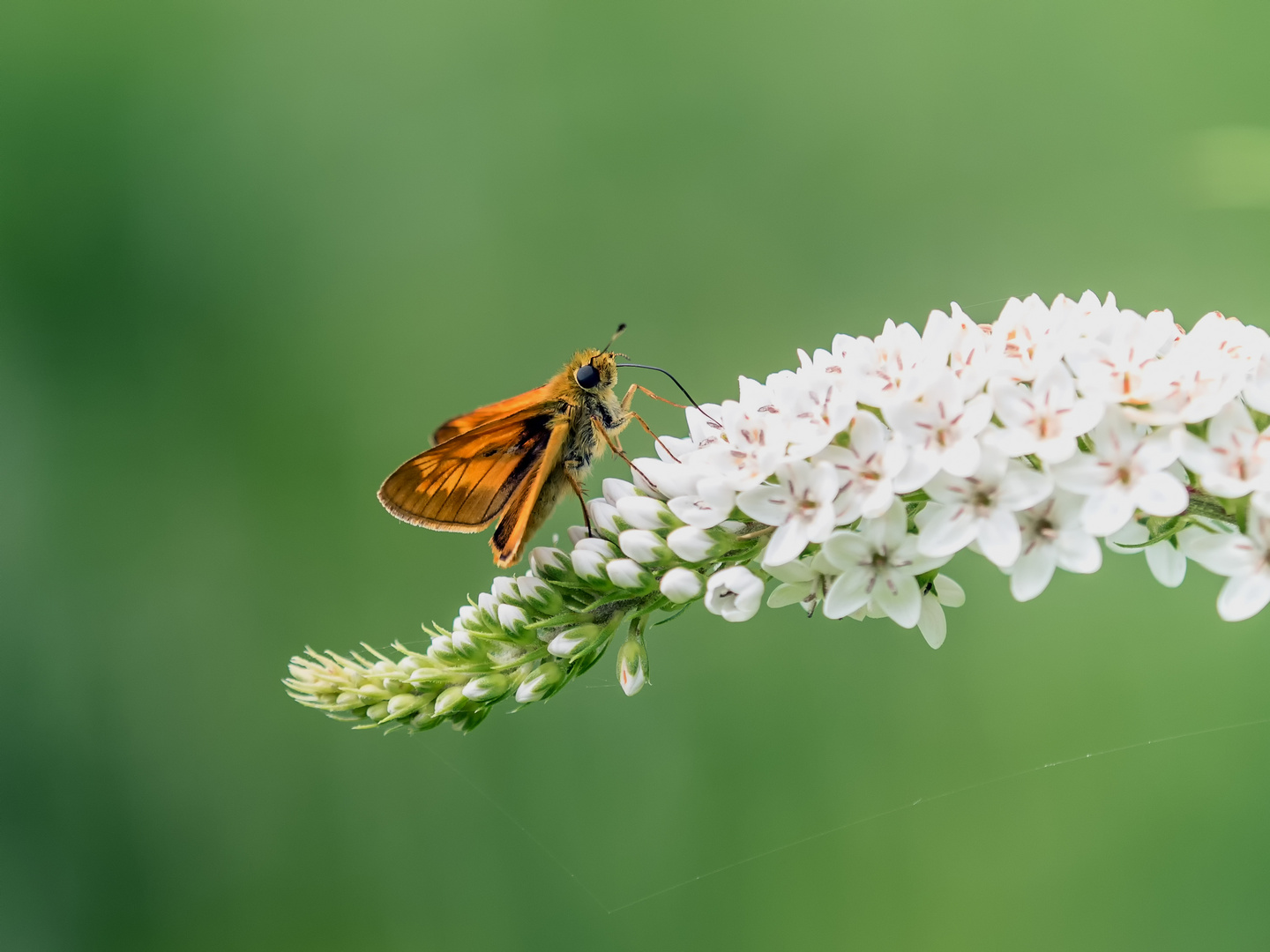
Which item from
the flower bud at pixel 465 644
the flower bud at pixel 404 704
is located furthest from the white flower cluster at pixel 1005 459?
the flower bud at pixel 404 704

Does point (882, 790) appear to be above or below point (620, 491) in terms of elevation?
below

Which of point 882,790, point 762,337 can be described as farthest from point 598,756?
point 762,337

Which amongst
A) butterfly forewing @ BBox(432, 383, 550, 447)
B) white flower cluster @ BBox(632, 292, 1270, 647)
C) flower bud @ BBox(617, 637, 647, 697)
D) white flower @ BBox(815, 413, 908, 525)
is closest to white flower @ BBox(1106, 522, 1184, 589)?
white flower cluster @ BBox(632, 292, 1270, 647)

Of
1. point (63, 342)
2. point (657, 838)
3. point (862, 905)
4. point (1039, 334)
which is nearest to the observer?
point (1039, 334)

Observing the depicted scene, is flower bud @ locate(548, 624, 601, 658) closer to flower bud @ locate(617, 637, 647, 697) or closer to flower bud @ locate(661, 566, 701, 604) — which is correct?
flower bud @ locate(617, 637, 647, 697)

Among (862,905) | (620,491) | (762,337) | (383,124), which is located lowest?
(862,905)

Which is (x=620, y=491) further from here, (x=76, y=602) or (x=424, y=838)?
(x=76, y=602)

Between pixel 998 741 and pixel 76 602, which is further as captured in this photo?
pixel 76 602

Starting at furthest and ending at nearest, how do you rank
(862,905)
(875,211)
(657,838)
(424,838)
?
(875,211) < (424,838) < (657,838) < (862,905)
